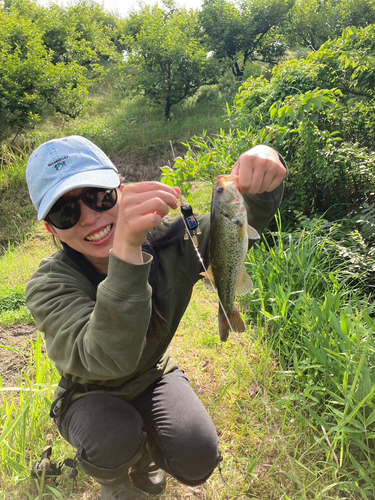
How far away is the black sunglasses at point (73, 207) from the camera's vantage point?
151 centimetres

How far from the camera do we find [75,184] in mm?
1445

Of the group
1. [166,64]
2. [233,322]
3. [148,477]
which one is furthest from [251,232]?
[166,64]

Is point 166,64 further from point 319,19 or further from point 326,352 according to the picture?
point 326,352

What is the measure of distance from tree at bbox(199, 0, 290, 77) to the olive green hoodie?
50.6 ft

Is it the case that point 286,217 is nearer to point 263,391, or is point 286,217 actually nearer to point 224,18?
point 263,391

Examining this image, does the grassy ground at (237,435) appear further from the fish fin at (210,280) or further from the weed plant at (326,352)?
the fish fin at (210,280)

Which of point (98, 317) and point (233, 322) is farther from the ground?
point (98, 317)

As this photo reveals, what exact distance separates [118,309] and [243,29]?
18135 millimetres

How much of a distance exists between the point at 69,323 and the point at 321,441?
154 centimetres

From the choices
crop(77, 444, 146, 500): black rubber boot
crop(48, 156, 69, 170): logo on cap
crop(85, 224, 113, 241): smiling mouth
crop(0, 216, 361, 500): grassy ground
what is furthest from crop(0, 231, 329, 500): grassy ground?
crop(48, 156, 69, 170): logo on cap

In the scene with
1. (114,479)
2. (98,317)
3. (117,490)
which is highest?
(98,317)

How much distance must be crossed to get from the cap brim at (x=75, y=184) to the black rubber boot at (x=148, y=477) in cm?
149

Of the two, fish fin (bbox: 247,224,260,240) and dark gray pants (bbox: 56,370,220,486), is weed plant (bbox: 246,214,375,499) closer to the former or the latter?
dark gray pants (bbox: 56,370,220,486)

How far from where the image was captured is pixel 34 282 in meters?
1.60
